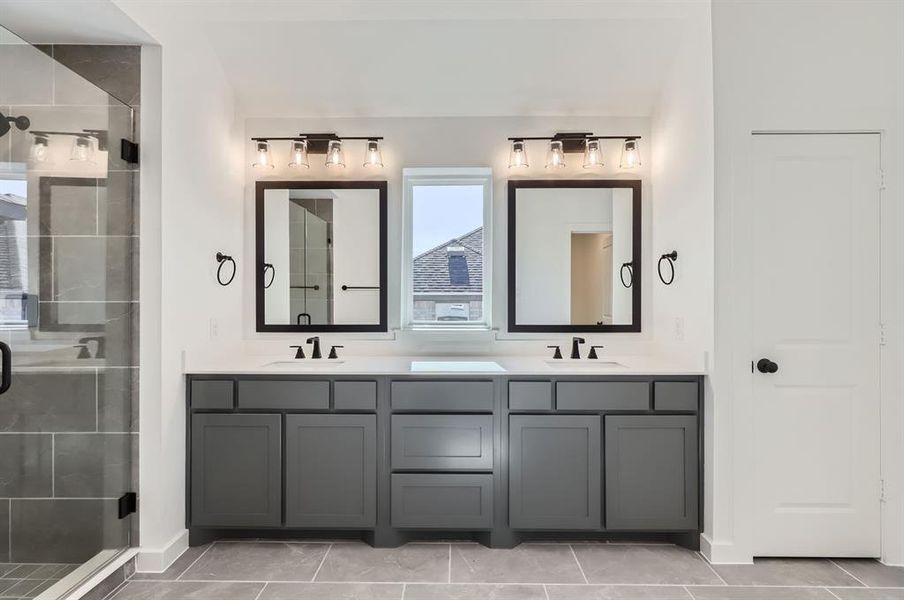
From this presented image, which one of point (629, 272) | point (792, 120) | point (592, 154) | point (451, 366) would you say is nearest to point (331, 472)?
point (451, 366)

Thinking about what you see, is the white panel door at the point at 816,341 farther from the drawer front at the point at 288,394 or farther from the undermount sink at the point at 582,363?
the drawer front at the point at 288,394

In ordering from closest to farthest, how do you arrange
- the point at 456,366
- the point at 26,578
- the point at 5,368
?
the point at 5,368, the point at 26,578, the point at 456,366

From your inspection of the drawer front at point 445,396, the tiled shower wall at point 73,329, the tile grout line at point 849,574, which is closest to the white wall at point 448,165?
the drawer front at point 445,396

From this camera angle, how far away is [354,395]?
2389 millimetres

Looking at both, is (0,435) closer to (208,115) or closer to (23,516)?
(23,516)

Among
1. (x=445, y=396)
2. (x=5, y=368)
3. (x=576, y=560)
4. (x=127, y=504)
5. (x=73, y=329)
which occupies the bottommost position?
(x=576, y=560)

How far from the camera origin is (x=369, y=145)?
297cm

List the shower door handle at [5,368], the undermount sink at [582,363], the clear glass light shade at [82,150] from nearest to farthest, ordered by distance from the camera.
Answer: the shower door handle at [5,368]
the clear glass light shade at [82,150]
the undermount sink at [582,363]

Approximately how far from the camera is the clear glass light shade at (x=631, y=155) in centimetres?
296

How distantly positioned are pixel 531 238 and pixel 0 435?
2.64 metres

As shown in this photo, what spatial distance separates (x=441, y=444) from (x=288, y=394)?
0.79 metres

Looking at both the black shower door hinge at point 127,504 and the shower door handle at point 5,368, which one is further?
the black shower door hinge at point 127,504

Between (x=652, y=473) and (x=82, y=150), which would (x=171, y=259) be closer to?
(x=82, y=150)

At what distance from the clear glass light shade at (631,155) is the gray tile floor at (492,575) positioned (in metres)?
2.13
